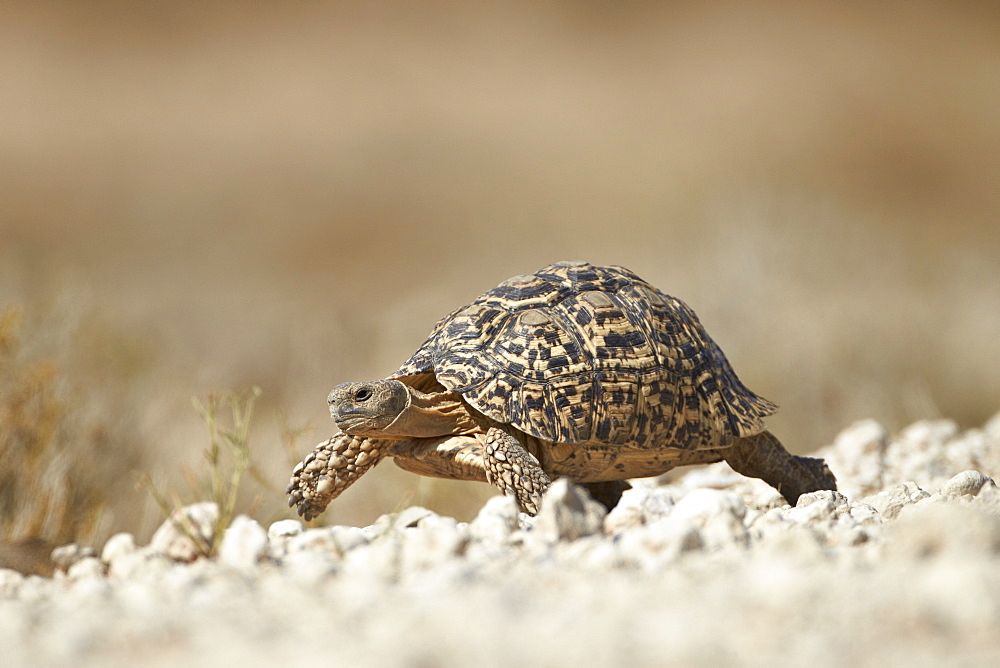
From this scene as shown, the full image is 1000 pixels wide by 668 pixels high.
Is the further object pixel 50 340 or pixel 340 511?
pixel 340 511

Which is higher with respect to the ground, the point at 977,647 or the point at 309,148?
the point at 309,148

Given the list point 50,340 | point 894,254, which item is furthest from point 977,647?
point 894,254

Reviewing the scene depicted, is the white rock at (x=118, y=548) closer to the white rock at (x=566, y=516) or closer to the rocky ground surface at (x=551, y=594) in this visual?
the rocky ground surface at (x=551, y=594)

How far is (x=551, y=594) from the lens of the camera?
70.6 inches

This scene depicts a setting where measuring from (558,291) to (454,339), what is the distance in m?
0.49

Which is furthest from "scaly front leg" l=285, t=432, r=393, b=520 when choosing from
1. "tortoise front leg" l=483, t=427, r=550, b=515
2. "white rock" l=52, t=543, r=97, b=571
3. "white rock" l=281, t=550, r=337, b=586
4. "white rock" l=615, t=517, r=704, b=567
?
"white rock" l=615, t=517, r=704, b=567

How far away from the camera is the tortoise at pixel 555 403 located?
11.5ft

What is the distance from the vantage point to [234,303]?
52.6 ft

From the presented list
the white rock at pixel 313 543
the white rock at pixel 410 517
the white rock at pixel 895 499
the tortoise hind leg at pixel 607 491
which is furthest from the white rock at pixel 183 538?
the tortoise hind leg at pixel 607 491

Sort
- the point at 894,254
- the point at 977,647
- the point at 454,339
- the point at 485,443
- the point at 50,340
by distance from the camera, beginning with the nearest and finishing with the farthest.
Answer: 1. the point at 977,647
2. the point at 485,443
3. the point at 454,339
4. the point at 50,340
5. the point at 894,254

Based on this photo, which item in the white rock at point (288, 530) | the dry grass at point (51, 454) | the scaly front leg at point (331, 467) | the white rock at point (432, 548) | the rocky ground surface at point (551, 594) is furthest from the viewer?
the dry grass at point (51, 454)

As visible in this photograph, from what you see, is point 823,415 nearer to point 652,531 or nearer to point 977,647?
point 652,531

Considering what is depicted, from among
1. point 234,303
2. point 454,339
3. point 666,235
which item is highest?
point 666,235

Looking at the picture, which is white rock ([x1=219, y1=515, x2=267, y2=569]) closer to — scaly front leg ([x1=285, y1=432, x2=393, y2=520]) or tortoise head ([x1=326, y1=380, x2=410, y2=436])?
tortoise head ([x1=326, y1=380, x2=410, y2=436])
